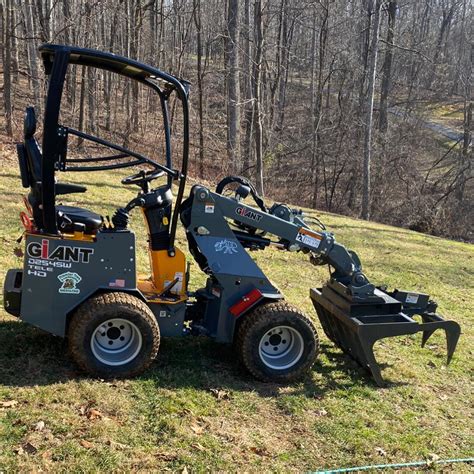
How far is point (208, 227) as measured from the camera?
15.9ft

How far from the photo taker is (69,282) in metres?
4.34

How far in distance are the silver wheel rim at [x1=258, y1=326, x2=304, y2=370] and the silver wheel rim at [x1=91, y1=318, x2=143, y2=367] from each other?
1118 mm

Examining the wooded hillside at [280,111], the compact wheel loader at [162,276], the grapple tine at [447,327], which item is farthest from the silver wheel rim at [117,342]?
the wooded hillside at [280,111]

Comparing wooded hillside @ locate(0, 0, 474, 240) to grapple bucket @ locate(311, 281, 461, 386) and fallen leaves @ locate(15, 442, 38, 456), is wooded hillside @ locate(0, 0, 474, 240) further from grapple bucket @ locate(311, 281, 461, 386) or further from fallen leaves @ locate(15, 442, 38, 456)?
fallen leaves @ locate(15, 442, 38, 456)

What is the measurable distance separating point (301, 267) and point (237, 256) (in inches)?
197

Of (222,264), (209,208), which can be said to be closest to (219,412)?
(222,264)

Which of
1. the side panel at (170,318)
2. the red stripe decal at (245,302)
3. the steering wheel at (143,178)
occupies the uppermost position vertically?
the steering wheel at (143,178)

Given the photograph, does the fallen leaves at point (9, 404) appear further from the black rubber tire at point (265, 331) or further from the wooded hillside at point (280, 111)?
the wooded hillside at point (280, 111)

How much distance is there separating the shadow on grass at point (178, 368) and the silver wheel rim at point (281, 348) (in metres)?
0.20

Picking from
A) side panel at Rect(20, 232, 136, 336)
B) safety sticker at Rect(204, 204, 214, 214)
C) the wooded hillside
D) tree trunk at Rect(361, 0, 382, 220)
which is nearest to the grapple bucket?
safety sticker at Rect(204, 204, 214, 214)

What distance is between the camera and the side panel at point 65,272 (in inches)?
167

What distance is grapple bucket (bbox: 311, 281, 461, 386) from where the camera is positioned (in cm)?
516

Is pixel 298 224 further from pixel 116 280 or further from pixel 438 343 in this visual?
pixel 438 343

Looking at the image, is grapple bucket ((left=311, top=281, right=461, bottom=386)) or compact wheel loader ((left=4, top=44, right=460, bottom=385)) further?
grapple bucket ((left=311, top=281, right=461, bottom=386))
